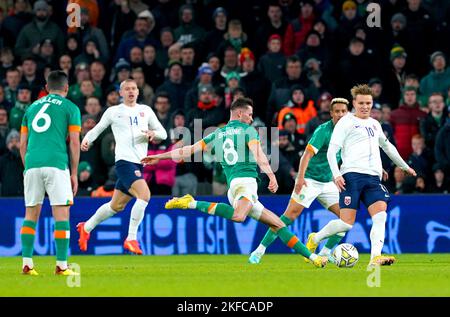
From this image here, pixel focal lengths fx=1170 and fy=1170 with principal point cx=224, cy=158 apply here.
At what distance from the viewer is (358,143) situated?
47.6 ft

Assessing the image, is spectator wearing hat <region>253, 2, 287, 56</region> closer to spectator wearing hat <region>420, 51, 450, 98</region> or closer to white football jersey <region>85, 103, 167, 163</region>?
spectator wearing hat <region>420, 51, 450, 98</region>

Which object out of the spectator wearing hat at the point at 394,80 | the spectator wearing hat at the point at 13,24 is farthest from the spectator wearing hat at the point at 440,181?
the spectator wearing hat at the point at 13,24

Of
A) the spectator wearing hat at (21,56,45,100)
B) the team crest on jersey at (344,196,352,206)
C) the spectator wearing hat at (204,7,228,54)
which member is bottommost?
the team crest on jersey at (344,196,352,206)

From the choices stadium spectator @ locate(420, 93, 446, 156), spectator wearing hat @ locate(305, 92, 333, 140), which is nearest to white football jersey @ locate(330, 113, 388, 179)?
spectator wearing hat @ locate(305, 92, 333, 140)

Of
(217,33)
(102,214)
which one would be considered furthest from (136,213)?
(217,33)

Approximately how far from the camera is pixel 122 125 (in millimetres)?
17000

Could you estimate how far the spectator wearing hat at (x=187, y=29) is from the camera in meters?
24.0

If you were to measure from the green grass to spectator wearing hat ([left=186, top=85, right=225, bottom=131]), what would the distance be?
16.3 ft

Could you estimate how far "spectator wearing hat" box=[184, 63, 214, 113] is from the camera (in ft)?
72.0

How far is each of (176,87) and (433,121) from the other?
505cm

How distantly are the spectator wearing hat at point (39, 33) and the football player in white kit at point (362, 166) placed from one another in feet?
37.1

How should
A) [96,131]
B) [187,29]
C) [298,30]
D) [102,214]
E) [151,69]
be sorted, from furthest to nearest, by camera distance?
[187,29] < [298,30] < [151,69] < [102,214] < [96,131]

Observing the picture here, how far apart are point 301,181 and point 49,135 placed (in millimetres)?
3646

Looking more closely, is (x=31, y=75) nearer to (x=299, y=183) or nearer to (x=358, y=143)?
(x=299, y=183)
